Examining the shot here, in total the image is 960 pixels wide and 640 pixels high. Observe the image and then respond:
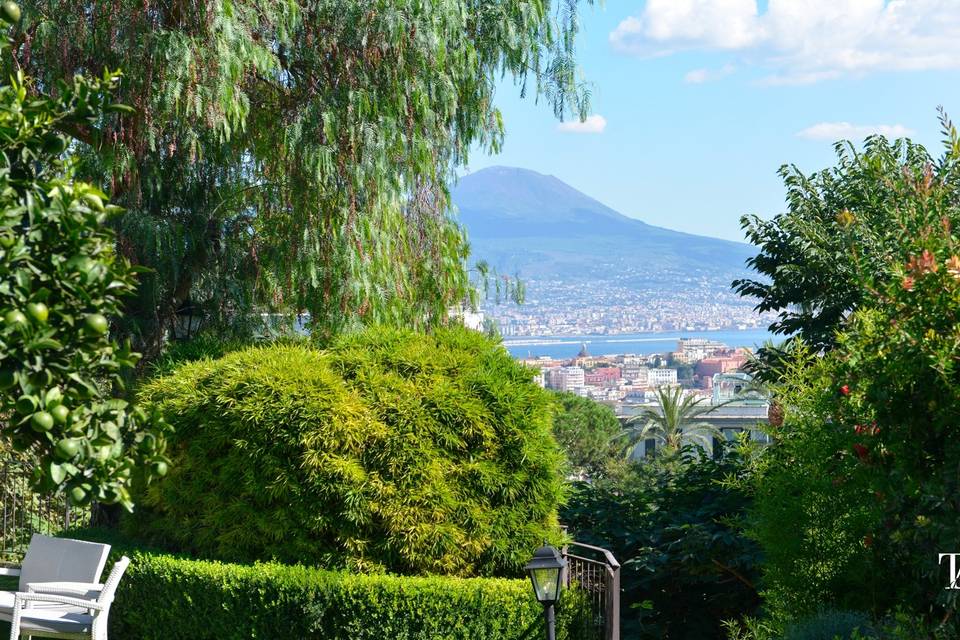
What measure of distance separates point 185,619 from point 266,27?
5.17 metres

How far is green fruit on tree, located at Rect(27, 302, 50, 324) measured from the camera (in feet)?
7.20

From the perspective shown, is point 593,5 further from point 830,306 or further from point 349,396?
point 349,396

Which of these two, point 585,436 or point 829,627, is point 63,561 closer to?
point 829,627

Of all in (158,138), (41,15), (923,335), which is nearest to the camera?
(923,335)

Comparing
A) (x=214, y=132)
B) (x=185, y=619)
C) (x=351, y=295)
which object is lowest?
(x=185, y=619)

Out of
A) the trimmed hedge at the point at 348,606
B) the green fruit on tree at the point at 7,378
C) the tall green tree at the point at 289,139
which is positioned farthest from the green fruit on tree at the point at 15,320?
the tall green tree at the point at 289,139

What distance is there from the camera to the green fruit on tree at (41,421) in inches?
88.0

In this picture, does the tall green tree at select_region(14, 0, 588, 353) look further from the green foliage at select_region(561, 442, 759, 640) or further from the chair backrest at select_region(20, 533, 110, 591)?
the green foliage at select_region(561, 442, 759, 640)

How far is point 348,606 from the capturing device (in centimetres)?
634

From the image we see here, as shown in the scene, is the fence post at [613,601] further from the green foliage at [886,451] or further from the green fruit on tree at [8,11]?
the green fruit on tree at [8,11]

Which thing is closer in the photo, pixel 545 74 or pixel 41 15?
pixel 41 15

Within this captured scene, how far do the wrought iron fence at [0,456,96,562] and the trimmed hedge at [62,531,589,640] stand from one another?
5.00 meters

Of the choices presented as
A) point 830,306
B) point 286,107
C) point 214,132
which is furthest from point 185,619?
point 830,306

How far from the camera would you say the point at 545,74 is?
1131 centimetres
